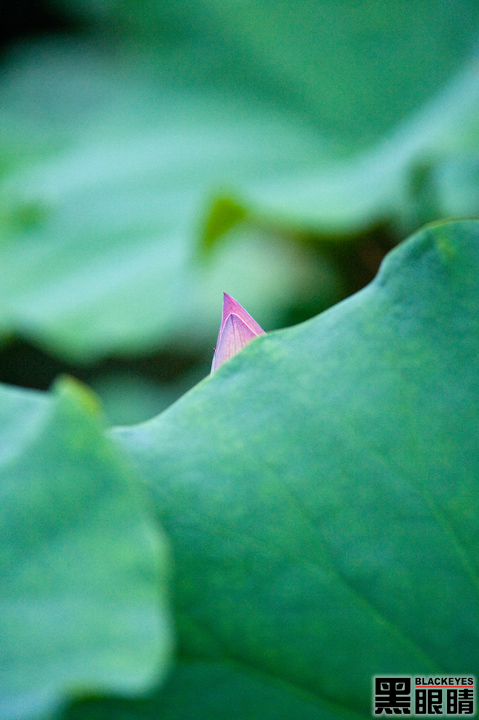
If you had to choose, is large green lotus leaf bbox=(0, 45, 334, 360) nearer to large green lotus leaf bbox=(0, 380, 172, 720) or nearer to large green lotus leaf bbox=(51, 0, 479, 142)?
large green lotus leaf bbox=(51, 0, 479, 142)

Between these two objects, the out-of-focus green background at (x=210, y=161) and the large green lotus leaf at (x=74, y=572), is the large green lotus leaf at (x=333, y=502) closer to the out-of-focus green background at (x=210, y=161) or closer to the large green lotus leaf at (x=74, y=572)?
the large green lotus leaf at (x=74, y=572)

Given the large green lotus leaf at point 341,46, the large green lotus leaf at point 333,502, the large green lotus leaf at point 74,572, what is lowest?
the large green lotus leaf at point 333,502

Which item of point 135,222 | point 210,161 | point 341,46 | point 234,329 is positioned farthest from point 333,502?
point 341,46

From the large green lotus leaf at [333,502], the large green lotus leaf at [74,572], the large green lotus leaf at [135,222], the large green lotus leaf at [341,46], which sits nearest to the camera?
the large green lotus leaf at [74,572]

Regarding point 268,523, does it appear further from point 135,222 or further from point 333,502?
point 135,222

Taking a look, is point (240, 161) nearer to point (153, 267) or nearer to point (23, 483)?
point (153, 267)

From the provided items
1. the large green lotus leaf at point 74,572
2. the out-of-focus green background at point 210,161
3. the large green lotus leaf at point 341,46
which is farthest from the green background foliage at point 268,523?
the large green lotus leaf at point 341,46

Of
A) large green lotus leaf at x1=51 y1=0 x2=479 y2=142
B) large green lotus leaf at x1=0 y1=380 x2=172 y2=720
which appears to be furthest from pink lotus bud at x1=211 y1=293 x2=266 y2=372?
large green lotus leaf at x1=51 y1=0 x2=479 y2=142
